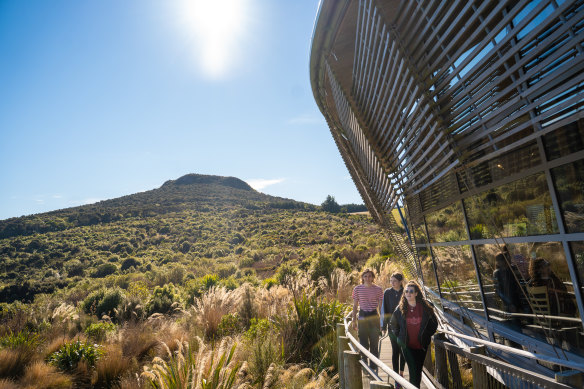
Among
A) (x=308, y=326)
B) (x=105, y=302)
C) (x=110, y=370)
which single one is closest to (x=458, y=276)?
(x=308, y=326)

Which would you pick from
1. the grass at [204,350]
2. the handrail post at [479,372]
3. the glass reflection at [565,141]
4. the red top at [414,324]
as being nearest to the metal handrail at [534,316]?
the handrail post at [479,372]

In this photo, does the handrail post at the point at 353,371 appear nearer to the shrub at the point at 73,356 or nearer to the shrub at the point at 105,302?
the shrub at the point at 73,356

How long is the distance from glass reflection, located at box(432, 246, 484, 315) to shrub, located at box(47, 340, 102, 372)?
276 inches

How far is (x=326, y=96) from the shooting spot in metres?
8.67

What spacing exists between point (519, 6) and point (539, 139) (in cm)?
118

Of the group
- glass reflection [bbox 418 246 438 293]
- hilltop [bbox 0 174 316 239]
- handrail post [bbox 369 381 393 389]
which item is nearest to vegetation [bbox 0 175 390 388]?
hilltop [bbox 0 174 316 239]

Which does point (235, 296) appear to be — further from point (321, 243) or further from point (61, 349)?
point (321, 243)

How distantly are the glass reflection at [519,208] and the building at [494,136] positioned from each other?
12 millimetres

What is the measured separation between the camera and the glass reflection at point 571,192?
8.08ft

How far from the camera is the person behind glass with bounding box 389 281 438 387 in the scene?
4.27m

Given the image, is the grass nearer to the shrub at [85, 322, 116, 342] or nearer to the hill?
the shrub at [85, 322, 116, 342]

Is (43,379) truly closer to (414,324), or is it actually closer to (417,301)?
(414,324)

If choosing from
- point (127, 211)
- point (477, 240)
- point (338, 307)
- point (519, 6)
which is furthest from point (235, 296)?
point (127, 211)

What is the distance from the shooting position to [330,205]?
73750mm
